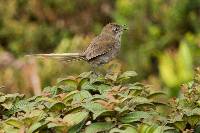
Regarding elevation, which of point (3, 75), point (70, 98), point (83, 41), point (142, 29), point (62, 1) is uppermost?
point (62, 1)

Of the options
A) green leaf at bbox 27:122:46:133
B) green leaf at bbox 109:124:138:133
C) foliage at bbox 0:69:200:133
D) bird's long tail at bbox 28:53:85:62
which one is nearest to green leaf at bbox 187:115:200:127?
foliage at bbox 0:69:200:133

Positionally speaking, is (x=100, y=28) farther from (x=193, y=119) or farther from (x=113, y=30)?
(x=193, y=119)

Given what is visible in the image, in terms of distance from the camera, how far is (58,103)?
3.17m

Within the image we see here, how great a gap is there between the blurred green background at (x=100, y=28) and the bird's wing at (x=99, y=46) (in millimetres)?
3087

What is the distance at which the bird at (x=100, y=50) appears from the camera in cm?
505

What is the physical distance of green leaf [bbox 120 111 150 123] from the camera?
3.09m

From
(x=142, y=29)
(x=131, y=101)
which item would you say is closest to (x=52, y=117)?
(x=131, y=101)

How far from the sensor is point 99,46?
201 inches

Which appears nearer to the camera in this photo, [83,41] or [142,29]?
[83,41]

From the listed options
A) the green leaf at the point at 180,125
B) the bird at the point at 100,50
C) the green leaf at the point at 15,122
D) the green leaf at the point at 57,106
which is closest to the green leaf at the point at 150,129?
the green leaf at the point at 180,125

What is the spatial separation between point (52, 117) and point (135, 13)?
7.26m

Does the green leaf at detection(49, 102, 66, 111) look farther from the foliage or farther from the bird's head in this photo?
the bird's head

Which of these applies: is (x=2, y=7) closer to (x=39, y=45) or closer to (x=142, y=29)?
(x=39, y=45)

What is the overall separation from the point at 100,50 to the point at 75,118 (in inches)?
81.8
